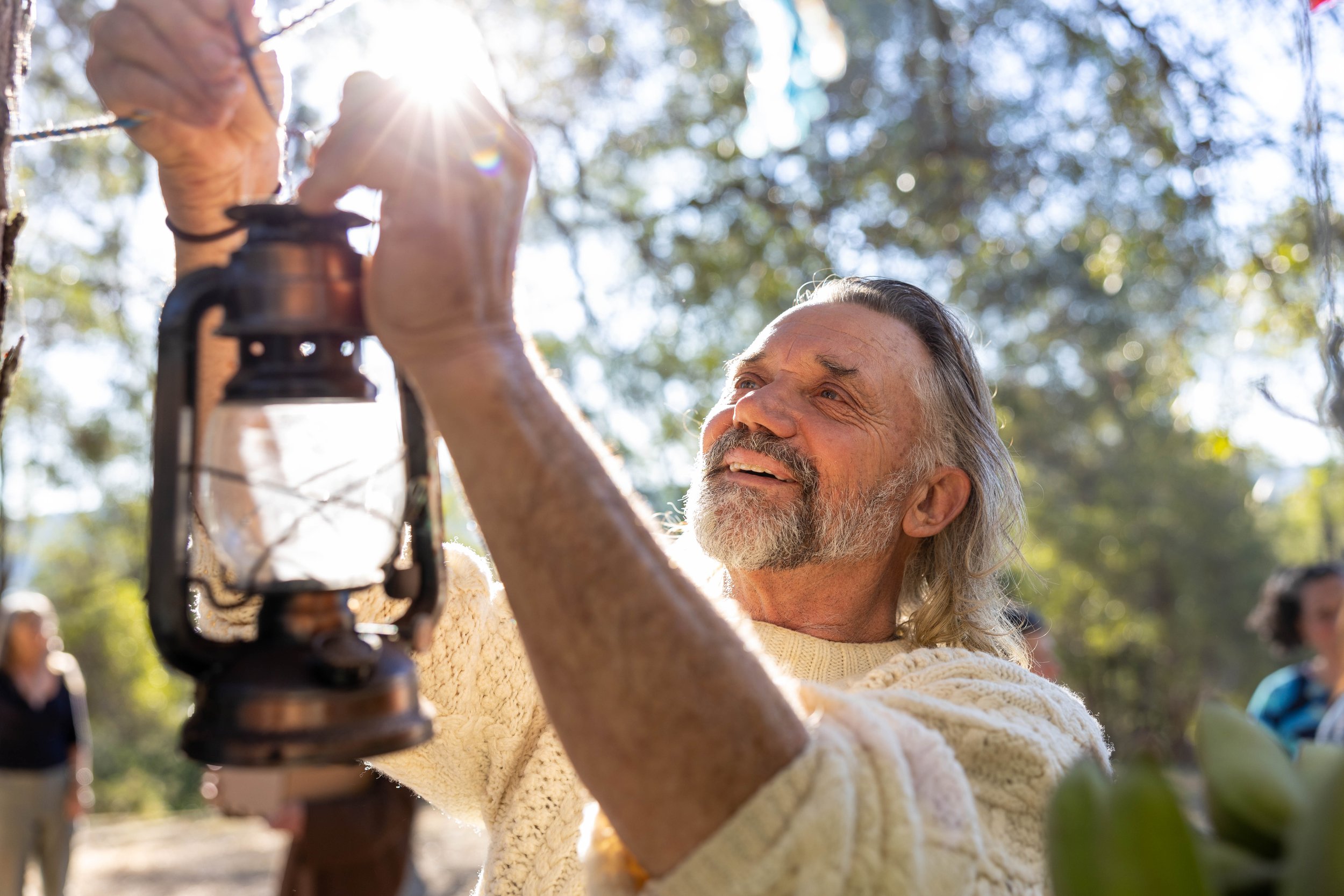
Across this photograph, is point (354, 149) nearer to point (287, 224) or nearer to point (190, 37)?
point (287, 224)

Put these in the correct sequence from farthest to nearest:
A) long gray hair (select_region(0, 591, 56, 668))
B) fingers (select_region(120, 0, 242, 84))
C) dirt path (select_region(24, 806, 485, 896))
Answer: dirt path (select_region(24, 806, 485, 896)) < long gray hair (select_region(0, 591, 56, 668)) < fingers (select_region(120, 0, 242, 84))

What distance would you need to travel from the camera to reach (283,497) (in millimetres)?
934

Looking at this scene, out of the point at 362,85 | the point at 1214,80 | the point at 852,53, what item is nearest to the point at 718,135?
the point at 852,53

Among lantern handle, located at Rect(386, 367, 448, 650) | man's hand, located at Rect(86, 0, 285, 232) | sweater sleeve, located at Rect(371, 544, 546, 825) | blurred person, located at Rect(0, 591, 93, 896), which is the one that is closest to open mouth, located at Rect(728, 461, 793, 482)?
sweater sleeve, located at Rect(371, 544, 546, 825)

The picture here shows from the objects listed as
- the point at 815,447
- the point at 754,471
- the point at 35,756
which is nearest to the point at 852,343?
the point at 815,447

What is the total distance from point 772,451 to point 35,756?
508cm

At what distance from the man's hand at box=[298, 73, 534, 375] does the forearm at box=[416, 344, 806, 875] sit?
1.9 inches

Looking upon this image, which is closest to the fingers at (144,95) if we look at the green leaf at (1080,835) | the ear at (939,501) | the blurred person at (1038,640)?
the green leaf at (1080,835)

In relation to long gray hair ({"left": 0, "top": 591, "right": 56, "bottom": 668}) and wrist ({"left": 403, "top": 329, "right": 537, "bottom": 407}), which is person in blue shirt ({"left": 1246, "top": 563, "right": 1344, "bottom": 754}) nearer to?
wrist ({"left": 403, "top": 329, "right": 537, "bottom": 407})

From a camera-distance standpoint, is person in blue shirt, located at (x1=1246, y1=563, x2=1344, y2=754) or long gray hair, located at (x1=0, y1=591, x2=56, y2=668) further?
long gray hair, located at (x1=0, y1=591, x2=56, y2=668)

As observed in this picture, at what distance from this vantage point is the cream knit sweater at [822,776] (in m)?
1.01

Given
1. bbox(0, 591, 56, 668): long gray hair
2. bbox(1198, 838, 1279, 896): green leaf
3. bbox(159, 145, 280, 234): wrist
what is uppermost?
bbox(159, 145, 280, 234): wrist

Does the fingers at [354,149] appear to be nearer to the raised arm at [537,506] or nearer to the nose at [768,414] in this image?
the raised arm at [537,506]

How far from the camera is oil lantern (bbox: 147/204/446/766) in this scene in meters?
0.92
